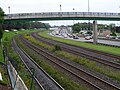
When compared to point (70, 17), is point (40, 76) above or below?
below

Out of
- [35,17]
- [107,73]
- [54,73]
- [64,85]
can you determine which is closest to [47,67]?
[54,73]

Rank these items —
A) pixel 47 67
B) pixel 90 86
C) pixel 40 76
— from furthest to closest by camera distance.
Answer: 1. pixel 47 67
2. pixel 40 76
3. pixel 90 86

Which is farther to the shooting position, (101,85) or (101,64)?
(101,64)

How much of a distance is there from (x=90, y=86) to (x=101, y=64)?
12.7 meters

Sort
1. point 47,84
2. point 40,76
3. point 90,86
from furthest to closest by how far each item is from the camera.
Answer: point 40,76
point 47,84
point 90,86

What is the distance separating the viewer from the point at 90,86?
80.6 feet

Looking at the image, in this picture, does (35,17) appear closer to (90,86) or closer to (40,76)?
(40,76)

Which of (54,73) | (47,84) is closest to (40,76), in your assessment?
(54,73)

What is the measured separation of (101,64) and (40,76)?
9412 mm

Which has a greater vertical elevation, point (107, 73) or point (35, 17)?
point (35, 17)

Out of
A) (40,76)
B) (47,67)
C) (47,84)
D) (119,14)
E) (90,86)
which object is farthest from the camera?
(119,14)

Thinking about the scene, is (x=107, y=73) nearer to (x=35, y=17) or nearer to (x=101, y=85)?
(x=101, y=85)

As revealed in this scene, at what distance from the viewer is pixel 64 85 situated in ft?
83.0

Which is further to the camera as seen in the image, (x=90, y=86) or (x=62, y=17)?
(x=62, y=17)
